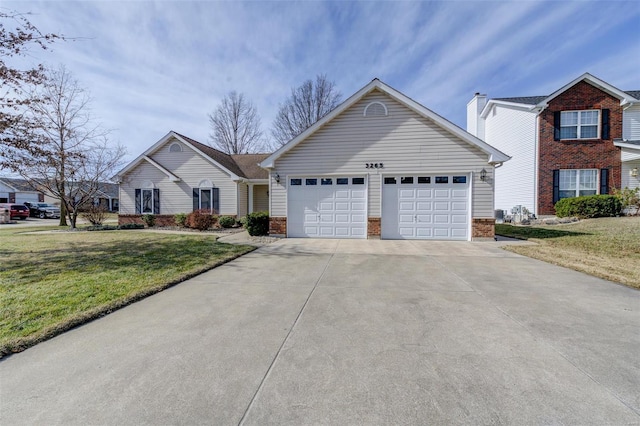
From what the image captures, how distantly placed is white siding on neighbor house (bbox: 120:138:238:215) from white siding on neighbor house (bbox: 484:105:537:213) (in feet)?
59.6

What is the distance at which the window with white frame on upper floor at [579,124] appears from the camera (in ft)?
52.2

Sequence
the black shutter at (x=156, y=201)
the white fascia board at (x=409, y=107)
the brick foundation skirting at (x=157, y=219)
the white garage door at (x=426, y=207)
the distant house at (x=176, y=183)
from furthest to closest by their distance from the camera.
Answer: the black shutter at (x=156, y=201)
the brick foundation skirting at (x=157, y=219)
the distant house at (x=176, y=183)
the white garage door at (x=426, y=207)
the white fascia board at (x=409, y=107)

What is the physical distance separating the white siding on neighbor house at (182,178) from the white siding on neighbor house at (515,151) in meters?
18.2

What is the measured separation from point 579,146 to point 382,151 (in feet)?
44.0

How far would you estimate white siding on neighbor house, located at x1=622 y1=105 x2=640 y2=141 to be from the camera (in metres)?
15.8

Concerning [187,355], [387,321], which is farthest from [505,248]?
[187,355]

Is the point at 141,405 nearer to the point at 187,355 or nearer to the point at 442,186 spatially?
the point at 187,355

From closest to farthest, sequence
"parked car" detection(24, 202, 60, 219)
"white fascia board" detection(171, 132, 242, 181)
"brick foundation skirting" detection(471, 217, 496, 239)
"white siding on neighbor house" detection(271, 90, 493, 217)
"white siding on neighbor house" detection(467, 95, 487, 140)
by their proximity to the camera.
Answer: "brick foundation skirting" detection(471, 217, 496, 239)
"white siding on neighbor house" detection(271, 90, 493, 217)
"white fascia board" detection(171, 132, 242, 181)
"white siding on neighbor house" detection(467, 95, 487, 140)
"parked car" detection(24, 202, 60, 219)

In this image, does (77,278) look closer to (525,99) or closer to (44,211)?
(525,99)

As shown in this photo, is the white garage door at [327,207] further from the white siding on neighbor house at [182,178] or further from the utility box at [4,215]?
the utility box at [4,215]

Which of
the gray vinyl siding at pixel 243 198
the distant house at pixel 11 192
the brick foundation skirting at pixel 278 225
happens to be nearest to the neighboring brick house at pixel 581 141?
the brick foundation skirting at pixel 278 225

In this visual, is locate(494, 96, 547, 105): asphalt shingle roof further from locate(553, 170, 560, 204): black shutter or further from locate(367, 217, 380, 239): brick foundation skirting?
locate(367, 217, 380, 239): brick foundation skirting

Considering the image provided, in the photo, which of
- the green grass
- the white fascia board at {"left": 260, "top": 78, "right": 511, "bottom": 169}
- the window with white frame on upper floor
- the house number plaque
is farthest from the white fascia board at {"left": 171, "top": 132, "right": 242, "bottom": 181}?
the window with white frame on upper floor

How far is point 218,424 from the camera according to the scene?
74.8 inches
